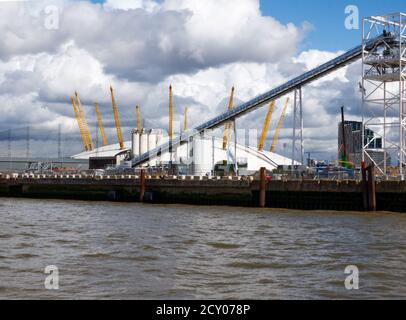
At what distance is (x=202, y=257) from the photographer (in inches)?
1077

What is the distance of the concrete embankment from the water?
9.16 meters

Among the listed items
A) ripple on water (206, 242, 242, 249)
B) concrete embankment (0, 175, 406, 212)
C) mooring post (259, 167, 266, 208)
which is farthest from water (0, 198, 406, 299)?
mooring post (259, 167, 266, 208)

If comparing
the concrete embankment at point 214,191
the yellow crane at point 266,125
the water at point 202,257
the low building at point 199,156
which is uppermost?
the yellow crane at point 266,125

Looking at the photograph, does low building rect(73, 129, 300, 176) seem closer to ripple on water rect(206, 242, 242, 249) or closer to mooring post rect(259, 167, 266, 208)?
mooring post rect(259, 167, 266, 208)

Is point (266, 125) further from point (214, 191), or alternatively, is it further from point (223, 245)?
point (223, 245)

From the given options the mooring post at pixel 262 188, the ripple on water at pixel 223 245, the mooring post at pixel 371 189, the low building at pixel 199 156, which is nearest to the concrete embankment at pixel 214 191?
the mooring post at pixel 262 188

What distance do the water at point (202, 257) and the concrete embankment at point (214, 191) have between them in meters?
9.16

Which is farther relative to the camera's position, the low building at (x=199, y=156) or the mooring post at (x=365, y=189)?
the low building at (x=199, y=156)

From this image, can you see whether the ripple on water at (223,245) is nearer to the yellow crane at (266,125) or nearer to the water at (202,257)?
the water at (202,257)

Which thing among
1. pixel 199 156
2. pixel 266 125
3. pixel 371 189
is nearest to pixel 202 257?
pixel 371 189

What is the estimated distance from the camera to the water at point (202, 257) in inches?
811

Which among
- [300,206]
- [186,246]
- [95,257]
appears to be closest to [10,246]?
[95,257]

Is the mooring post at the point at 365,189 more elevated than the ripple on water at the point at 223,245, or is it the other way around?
the mooring post at the point at 365,189

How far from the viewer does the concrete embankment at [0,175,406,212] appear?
55531 millimetres
